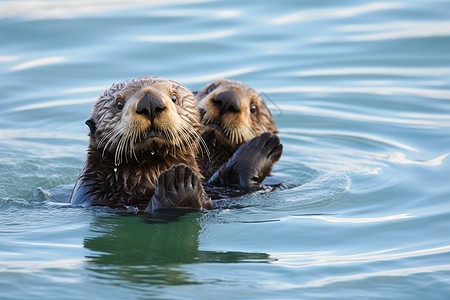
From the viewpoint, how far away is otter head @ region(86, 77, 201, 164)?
15.7ft

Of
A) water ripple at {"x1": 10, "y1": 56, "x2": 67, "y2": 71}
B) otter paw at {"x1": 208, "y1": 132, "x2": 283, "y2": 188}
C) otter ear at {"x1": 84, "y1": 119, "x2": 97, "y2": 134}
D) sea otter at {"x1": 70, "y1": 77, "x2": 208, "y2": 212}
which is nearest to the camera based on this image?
sea otter at {"x1": 70, "y1": 77, "x2": 208, "y2": 212}

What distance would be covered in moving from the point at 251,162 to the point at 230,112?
525mm

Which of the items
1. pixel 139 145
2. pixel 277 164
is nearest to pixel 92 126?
pixel 139 145

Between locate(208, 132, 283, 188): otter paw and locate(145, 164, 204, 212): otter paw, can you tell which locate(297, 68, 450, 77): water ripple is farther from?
locate(145, 164, 204, 212): otter paw

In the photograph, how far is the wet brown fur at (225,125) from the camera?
20.6ft

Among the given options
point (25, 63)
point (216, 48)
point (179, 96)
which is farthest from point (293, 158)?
point (25, 63)

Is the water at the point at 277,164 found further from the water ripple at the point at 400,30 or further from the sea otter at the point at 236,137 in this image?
the sea otter at the point at 236,137

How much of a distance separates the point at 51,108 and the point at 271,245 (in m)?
5.14

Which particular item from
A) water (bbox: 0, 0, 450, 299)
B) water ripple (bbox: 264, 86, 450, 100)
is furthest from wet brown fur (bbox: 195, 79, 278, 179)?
water ripple (bbox: 264, 86, 450, 100)

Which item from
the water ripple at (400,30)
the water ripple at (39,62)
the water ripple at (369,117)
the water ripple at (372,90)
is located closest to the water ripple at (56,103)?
the water ripple at (39,62)

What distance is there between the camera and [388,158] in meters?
7.01

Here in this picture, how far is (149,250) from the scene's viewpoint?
4.48 metres

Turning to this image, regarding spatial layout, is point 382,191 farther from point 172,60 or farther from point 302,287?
point 172,60

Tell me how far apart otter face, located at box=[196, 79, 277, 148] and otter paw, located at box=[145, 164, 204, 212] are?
57.3 inches
